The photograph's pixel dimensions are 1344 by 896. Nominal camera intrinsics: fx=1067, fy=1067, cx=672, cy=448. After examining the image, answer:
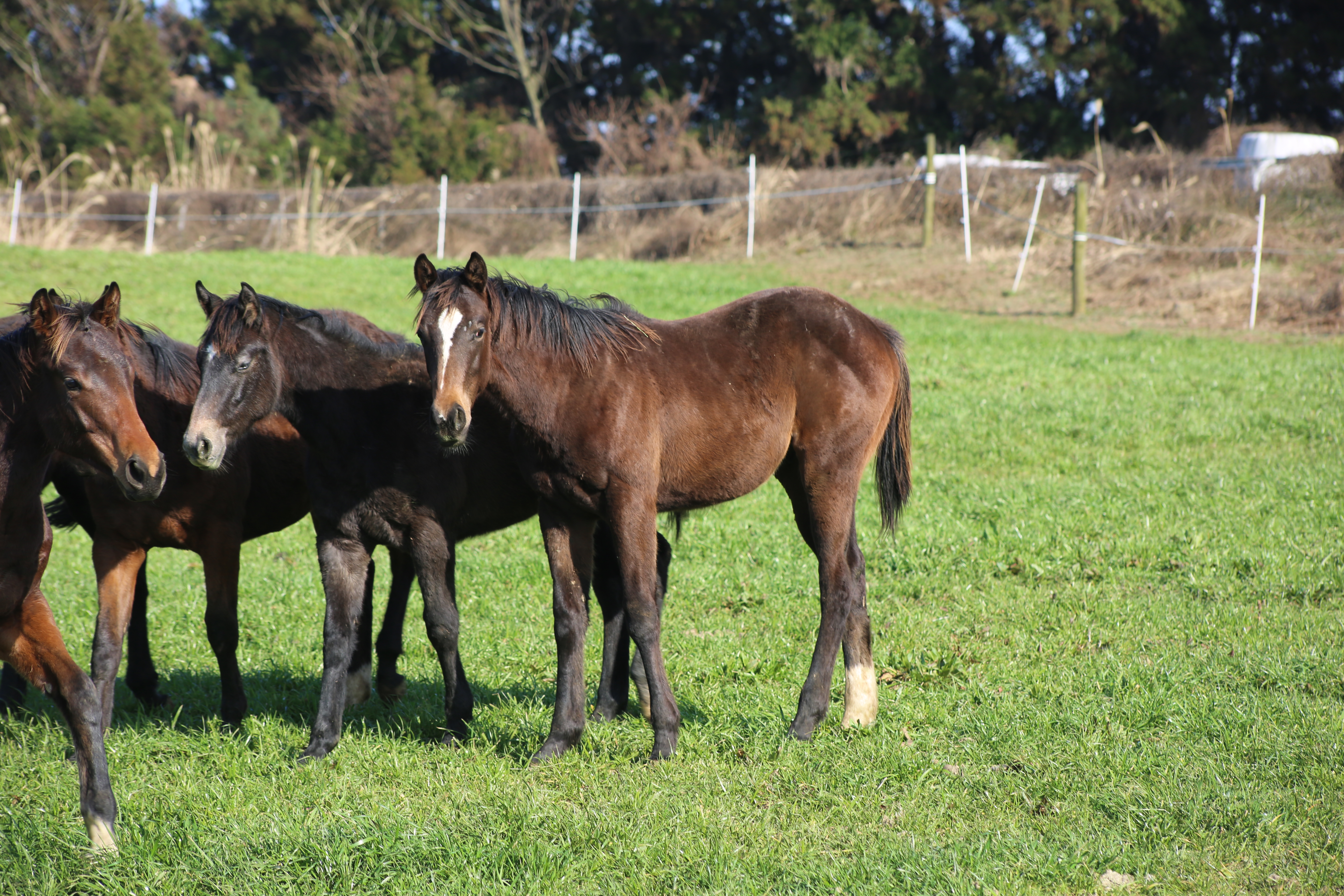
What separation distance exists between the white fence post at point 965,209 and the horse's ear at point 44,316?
16.6 meters

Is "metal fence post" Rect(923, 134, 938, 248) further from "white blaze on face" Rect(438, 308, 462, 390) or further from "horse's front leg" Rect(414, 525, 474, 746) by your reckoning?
"white blaze on face" Rect(438, 308, 462, 390)

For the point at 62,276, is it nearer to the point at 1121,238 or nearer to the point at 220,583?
the point at 220,583

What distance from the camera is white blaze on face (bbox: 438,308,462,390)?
4.41 metres

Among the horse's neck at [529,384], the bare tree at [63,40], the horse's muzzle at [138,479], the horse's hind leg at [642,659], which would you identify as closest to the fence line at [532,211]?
the bare tree at [63,40]

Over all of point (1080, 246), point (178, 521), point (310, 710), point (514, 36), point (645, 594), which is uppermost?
point (514, 36)

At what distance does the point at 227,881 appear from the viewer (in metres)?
3.73

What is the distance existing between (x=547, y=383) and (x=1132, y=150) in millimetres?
22784

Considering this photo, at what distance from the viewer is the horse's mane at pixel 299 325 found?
470 cm

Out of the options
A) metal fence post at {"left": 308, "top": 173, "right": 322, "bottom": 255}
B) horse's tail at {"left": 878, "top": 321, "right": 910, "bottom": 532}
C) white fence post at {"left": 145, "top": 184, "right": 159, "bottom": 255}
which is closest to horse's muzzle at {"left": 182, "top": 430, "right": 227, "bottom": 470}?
horse's tail at {"left": 878, "top": 321, "right": 910, "bottom": 532}

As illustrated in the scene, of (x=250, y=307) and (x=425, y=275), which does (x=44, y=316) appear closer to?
(x=250, y=307)

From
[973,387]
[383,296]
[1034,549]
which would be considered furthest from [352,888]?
[383,296]

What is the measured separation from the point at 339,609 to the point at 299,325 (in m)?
1.37

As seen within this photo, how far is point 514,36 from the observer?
35.8m

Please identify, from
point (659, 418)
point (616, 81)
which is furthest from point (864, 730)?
point (616, 81)
